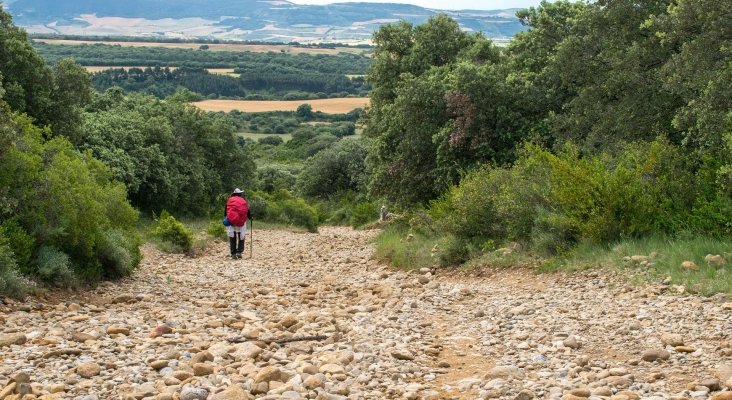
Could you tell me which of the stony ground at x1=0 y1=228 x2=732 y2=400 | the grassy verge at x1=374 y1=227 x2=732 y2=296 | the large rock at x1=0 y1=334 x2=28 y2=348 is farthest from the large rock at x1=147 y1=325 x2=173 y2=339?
the grassy verge at x1=374 y1=227 x2=732 y2=296

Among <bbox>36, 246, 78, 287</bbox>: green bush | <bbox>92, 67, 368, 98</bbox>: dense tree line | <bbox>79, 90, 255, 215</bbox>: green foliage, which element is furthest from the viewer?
<bbox>92, 67, 368, 98</bbox>: dense tree line

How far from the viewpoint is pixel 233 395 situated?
665 cm

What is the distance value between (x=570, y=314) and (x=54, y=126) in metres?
21.3

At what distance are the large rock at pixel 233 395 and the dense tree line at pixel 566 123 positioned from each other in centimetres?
792

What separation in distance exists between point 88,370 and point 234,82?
347ft

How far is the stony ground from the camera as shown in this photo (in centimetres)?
697

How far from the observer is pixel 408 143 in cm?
2527

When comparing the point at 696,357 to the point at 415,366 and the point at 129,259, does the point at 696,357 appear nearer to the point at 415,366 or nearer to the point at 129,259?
the point at 415,366

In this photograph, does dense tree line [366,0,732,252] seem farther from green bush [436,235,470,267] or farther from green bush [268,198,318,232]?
green bush [268,198,318,232]

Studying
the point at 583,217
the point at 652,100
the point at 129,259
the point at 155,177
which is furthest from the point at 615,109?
the point at 155,177

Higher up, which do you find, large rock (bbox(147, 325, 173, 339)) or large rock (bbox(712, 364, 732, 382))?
large rock (bbox(712, 364, 732, 382))

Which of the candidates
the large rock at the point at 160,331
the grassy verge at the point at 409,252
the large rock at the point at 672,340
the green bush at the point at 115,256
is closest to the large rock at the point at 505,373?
the large rock at the point at 672,340

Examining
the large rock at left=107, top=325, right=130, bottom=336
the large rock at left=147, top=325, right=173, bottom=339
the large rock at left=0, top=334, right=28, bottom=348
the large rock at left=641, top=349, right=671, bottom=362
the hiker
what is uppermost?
the large rock at left=641, top=349, right=671, bottom=362

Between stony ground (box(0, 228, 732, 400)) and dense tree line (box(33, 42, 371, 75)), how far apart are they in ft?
327
